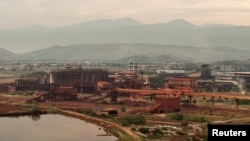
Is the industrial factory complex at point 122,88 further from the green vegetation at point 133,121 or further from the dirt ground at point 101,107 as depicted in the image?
the green vegetation at point 133,121

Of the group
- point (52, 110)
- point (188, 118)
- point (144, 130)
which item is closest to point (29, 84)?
point (52, 110)

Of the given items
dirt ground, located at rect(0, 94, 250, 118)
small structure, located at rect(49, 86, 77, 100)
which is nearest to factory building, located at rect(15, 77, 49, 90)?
dirt ground, located at rect(0, 94, 250, 118)

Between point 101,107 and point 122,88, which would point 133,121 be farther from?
point 122,88

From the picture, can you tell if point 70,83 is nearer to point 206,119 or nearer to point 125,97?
point 125,97

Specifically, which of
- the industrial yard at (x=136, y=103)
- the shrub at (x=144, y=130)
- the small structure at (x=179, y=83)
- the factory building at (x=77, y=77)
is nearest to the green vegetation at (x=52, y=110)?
the industrial yard at (x=136, y=103)

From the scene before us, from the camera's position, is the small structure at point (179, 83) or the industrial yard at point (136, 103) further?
the small structure at point (179, 83)

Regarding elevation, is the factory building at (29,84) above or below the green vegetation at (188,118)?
above

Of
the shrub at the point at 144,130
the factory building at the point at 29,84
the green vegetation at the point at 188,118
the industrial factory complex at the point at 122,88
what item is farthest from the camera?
the factory building at the point at 29,84

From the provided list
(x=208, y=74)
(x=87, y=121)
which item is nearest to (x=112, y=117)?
(x=87, y=121)

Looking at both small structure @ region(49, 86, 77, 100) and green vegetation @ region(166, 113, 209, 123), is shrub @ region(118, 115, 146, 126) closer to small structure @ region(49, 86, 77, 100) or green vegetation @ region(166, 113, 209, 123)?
green vegetation @ region(166, 113, 209, 123)
